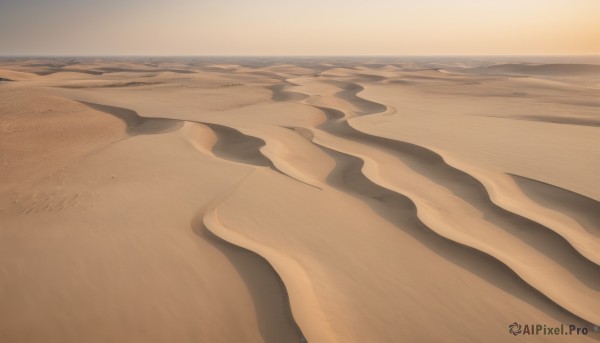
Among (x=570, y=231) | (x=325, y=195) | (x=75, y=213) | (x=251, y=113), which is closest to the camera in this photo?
(x=570, y=231)

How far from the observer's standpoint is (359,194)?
4777mm

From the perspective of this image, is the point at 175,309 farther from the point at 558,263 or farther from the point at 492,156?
the point at 492,156

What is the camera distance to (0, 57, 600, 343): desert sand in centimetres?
253

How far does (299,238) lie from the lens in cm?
361

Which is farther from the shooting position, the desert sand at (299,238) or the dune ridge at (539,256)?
the dune ridge at (539,256)

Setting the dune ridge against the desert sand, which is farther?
the dune ridge

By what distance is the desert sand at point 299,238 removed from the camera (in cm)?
253

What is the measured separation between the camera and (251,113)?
11.4 meters

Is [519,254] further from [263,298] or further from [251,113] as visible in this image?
[251,113]

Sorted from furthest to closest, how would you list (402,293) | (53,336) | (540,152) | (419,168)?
1. (540,152)
2. (419,168)
3. (402,293)
4. (53,336)

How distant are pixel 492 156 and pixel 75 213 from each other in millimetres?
6298

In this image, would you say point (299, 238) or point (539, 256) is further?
point (299, 238)

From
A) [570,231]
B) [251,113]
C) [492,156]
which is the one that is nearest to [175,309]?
[570,231]

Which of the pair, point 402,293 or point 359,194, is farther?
point 359,194
